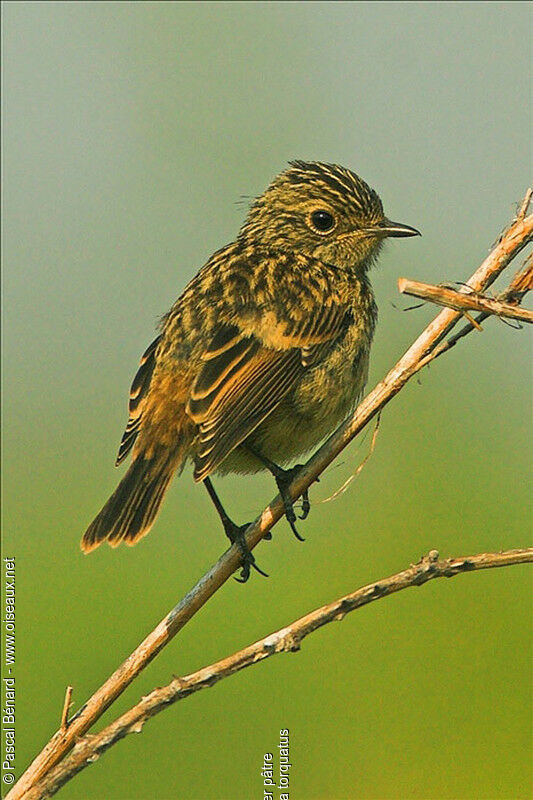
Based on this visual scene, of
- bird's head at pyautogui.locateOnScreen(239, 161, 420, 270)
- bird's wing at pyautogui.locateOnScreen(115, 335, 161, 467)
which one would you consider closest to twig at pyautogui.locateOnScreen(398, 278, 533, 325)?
bird's wing at pyautogui.locateOnScreen(115, 335, 161, 467)

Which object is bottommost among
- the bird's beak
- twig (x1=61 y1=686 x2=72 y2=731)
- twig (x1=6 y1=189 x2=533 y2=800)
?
twig (x1=61 y1=686 x2=72 y2=731)

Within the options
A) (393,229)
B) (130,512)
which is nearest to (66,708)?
(130,512)

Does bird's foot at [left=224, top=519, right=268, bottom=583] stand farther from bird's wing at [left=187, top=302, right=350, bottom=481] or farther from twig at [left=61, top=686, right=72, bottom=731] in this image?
twig at [left=61, top=686, right=72, bottom=731]

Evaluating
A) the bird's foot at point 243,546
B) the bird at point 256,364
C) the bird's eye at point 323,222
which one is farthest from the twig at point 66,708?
the bird's eye at point 323,222

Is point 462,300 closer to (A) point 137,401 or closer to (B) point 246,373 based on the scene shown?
(B) point 246,373

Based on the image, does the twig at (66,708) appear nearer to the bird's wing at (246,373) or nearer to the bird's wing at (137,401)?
the bird's wing at (246,373)

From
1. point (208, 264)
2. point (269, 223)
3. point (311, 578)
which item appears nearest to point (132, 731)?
point (208, 264)

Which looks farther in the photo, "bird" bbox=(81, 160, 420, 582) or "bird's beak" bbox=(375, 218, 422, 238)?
"bird's beak" bbox=(375, 218, 422, 238)

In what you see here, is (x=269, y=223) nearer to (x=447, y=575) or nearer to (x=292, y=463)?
(x=292, y=463)
